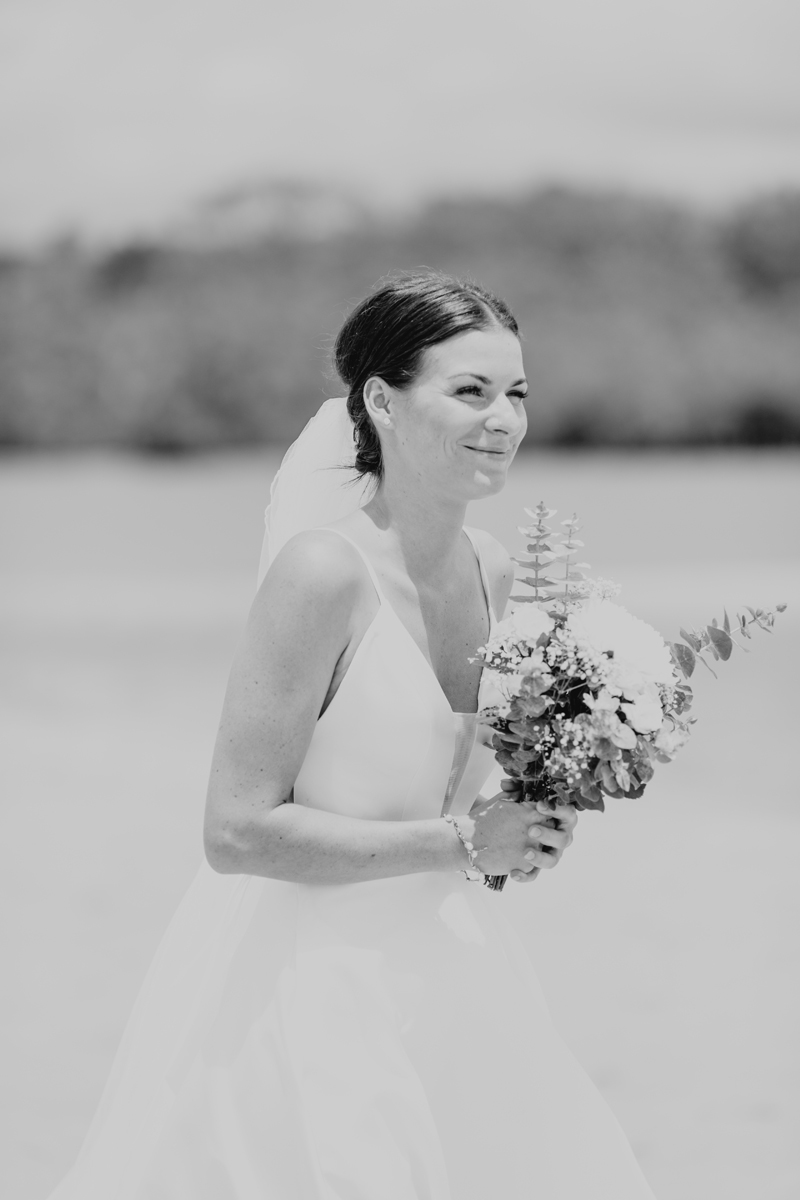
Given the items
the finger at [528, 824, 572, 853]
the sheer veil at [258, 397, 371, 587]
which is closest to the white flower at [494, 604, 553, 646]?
the finger at [528, 824, 572, 853]

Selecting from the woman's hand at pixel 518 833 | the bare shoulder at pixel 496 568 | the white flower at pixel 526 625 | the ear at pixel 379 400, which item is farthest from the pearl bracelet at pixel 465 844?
the ear at pixel 379 400

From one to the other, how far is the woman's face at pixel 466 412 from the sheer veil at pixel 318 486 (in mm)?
343

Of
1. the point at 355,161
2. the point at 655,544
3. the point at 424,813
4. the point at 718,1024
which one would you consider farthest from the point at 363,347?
the point at 355,161

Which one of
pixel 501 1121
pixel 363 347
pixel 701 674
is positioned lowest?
pixel 501 1121

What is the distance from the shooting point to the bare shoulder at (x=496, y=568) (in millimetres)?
2438

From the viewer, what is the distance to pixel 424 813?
2107 millimetres

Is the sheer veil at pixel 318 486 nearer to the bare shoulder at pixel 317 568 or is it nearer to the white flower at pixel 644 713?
the bare shoulder at pixel 317 568

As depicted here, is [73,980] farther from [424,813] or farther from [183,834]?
[424,813]

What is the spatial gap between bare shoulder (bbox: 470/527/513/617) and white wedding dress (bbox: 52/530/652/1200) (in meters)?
0.38

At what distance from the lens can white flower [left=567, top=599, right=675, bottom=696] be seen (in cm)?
194

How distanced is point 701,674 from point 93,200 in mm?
23677

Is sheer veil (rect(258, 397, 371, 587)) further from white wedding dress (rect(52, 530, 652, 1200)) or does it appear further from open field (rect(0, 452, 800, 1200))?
open field (rect(0, 452, 800, 1200))

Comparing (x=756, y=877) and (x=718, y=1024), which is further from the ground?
(x=756, y=877)

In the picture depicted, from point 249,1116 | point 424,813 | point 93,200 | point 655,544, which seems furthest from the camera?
point 93,200
